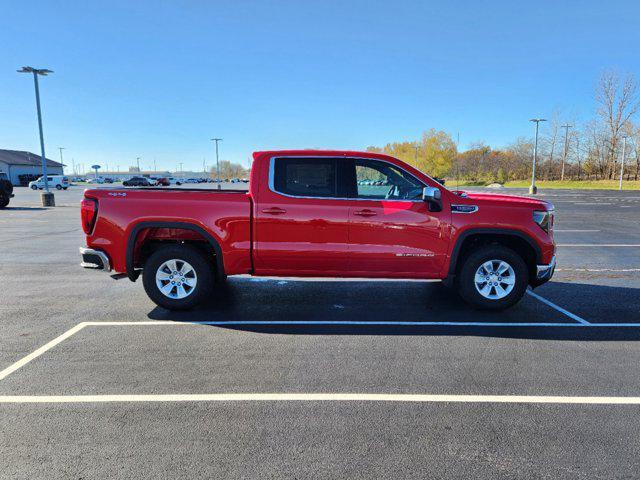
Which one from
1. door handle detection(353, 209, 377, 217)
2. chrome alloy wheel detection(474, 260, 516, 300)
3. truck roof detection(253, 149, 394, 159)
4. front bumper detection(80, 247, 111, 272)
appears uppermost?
truck roof detection(253, 149, 394, 159)

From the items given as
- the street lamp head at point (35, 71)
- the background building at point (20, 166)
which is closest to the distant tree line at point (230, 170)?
the background building at point (20, 166)

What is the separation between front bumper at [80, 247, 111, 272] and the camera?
5.33 meters

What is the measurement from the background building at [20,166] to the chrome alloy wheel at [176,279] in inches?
3406

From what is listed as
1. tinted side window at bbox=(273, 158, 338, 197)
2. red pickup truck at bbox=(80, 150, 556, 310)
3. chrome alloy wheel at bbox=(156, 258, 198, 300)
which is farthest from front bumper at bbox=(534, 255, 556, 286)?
chrome alloy wheel at bbox=(156, 258, 198, 300)

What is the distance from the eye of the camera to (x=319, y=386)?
3584 millimetres

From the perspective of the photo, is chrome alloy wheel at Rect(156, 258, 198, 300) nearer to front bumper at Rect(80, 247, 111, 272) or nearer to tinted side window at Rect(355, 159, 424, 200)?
front bumper at Rect(80, 247, 111, 272)

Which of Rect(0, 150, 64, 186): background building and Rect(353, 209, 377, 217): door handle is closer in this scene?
Rect(353, 209, 377, 217): door handle

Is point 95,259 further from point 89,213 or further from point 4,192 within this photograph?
point 4,192

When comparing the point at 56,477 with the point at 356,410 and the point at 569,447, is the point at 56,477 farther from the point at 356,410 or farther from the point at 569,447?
the point at 569,447

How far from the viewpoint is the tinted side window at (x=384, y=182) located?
5.38m

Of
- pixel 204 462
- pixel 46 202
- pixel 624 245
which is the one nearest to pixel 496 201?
pixel 204 462

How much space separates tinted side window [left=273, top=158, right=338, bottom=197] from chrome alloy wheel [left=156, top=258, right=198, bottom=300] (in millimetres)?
1541

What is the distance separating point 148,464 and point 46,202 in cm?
2742

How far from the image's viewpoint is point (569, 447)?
277cm
